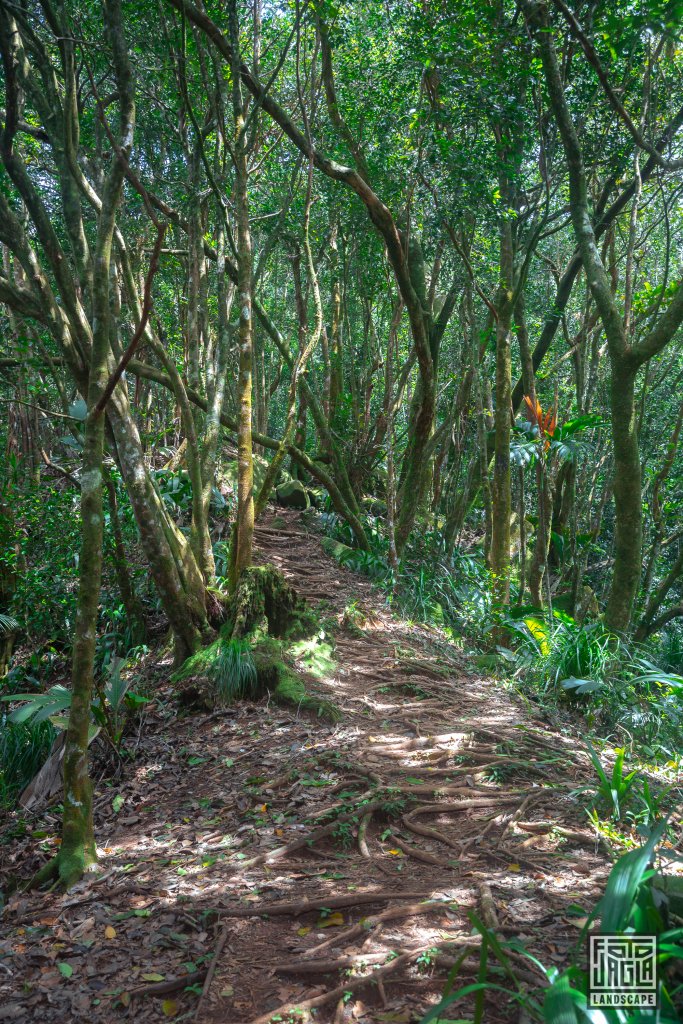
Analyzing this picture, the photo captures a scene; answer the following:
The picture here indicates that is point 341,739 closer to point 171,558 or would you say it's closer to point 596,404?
point 171,558

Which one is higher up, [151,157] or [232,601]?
[151,157]

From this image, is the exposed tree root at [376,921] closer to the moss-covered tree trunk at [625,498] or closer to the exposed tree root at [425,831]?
the exposed tree root at [425,831]

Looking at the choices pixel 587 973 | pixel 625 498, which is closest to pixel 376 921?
pixel 587 973

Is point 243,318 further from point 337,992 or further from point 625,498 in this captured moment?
point 337,992

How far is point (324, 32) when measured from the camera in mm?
7125

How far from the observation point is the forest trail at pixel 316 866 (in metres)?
2.79

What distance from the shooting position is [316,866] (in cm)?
366

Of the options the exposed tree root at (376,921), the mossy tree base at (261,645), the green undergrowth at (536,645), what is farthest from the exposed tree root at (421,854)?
the green undergrowth at (536,645)

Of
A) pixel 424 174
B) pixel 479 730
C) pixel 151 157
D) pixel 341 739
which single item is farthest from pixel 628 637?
pixel 151 157

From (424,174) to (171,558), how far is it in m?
5.52

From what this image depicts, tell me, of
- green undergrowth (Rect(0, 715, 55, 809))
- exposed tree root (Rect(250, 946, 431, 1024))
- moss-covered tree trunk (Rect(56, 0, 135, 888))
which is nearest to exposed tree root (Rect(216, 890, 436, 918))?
exposed tree root (Rect(250, 946, 431, 1024))

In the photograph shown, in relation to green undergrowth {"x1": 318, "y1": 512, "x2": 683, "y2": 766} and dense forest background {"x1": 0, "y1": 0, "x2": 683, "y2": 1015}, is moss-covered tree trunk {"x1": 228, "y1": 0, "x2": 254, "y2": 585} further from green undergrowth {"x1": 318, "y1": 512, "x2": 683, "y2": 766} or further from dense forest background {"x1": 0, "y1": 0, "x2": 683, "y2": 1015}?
green undergrowth {"x1": 318, "y1": 512, "x2": 683, "y2": 766}

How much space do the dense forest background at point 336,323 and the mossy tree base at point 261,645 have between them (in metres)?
0.14

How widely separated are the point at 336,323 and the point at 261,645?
8.19 metres
